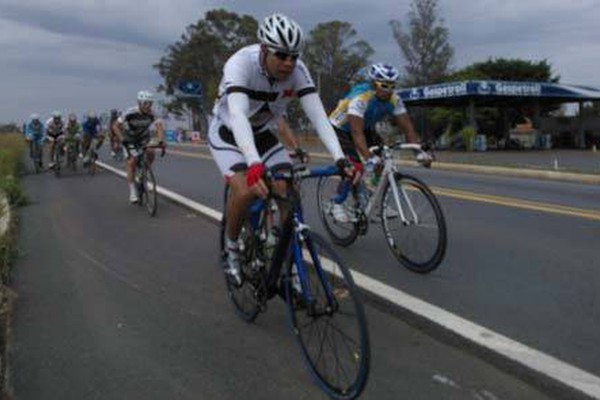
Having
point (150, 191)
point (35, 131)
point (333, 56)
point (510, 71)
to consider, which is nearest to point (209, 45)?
point (333, 56)

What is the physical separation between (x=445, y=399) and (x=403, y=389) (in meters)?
0.24

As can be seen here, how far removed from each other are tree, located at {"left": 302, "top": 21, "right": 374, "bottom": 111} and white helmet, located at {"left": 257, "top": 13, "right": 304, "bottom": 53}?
88789 millimetres

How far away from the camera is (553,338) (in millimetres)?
4727

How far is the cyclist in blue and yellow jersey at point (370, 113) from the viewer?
713 centimetres

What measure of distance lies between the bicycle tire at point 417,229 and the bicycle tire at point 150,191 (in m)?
5.06

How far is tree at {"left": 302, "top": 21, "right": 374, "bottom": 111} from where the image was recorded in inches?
3684

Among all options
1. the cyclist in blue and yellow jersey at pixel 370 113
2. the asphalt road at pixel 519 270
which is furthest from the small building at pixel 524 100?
the cyclist in blue and yellow jersey at pixel 370 113

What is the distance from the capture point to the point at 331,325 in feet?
13.2

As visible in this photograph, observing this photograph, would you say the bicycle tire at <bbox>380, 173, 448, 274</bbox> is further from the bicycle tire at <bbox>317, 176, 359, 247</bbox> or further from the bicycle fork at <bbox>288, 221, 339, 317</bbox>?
the bicycle fork at <bbox>288, 221, 339, 317</bbox>

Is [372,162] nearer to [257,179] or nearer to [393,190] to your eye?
[393,190]

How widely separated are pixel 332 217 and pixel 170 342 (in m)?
3.33

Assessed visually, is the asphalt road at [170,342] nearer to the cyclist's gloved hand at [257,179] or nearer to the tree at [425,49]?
the cyclist's gloved hand at [257,179]

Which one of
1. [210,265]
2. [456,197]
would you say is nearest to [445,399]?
[210,265]

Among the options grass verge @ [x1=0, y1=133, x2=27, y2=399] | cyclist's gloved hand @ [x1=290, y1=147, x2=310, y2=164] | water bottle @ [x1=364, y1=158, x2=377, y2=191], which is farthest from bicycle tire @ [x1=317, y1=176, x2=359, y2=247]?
grass verge @ [x1=0, y1=133, x2=27, y2=399]
